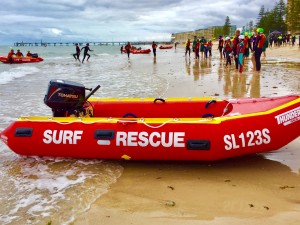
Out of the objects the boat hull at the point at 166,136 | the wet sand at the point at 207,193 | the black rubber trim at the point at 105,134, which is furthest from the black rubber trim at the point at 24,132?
the wet sand at the point at 207,193

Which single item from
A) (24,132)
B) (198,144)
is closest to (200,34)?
(24,132)

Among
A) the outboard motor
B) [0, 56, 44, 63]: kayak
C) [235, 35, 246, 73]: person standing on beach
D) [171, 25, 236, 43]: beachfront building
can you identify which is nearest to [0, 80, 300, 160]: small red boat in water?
the outboard motor

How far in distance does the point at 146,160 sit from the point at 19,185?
1.61 m

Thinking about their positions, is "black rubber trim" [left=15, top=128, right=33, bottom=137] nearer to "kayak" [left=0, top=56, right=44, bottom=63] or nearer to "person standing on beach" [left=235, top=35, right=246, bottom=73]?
"person standing on beach" [left=235, top=35, right=246, bottom=73]

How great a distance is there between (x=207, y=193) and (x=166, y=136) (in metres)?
0.93

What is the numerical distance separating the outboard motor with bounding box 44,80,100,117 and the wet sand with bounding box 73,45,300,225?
48.4 inches

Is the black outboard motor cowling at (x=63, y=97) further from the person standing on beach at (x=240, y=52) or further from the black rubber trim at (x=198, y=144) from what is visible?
the person standing on beach at (x=240, y=52)

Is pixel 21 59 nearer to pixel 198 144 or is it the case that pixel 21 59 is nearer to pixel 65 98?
pixel 65 98

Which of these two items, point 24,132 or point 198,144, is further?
point 24,132

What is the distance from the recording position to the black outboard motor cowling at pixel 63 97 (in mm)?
4652

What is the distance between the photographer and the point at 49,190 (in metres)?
3.59

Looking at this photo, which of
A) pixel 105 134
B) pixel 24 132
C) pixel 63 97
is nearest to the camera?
pixel 105 134

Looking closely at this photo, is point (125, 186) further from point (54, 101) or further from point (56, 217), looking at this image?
point (54, 101)

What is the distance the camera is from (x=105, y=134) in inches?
164
